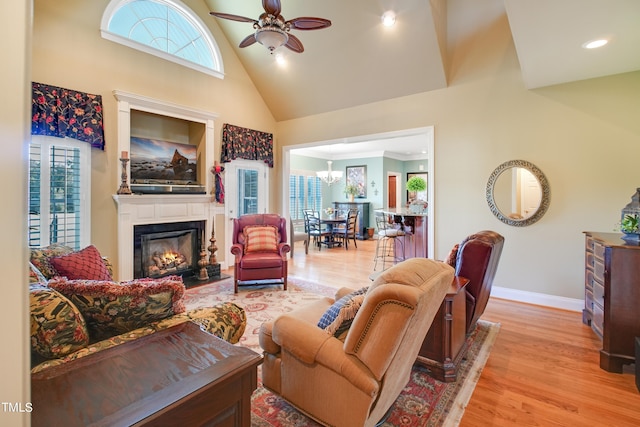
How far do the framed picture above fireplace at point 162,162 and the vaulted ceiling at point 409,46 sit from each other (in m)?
2.11

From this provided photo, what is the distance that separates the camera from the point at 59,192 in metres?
3.75

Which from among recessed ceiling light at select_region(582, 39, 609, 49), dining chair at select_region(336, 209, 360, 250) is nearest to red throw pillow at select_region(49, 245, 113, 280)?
recessed ceiling light at select_region(582, 39, 609, 49)

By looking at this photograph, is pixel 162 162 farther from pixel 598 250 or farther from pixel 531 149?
pixel 598 250

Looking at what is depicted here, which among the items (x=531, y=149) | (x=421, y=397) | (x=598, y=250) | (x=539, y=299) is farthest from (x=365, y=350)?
(x=531, y=149)

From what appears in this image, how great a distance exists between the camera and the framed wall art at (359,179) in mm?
10148

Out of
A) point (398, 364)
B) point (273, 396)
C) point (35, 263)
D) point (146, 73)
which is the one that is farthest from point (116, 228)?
point (398, 364)

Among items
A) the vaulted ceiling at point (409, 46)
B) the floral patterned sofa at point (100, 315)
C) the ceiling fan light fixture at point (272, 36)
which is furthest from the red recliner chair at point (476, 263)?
the ceiling fan light fixture at point (272, 36)

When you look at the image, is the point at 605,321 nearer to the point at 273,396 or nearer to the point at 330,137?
the point at 273,396

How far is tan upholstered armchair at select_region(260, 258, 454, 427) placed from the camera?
1336 millimetres

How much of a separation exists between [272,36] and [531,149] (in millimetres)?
3426

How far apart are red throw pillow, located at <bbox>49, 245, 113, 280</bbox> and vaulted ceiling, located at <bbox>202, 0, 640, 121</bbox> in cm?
406

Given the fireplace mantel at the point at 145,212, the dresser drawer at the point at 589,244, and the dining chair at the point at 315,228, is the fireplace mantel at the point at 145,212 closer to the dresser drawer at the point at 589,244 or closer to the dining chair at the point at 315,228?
the dining chair at the point at 315,228

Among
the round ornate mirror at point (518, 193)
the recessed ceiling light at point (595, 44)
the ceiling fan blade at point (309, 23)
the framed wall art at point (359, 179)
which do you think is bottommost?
the round ornate mirror at point (518, 193)

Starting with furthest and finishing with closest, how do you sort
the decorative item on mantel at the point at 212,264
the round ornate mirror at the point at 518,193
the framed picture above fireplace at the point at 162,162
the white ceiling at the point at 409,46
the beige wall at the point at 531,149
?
the decorative item on mantel at the point at 212,264 → the framed picture above fireplace at the point at 162,162 → the round ornate mirror at the point at 518,193 → the beige wall at the point at 531,149 → the white ceiling at the point at 409,46
